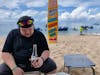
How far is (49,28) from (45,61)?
7130 millimetres

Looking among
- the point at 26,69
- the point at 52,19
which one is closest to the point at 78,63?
the point at 26,69

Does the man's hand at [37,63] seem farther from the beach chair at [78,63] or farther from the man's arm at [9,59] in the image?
the beach chair at [78,63]

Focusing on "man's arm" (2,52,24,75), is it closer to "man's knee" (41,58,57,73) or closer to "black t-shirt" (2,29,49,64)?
"black t-shirt" (2,29,49,64)

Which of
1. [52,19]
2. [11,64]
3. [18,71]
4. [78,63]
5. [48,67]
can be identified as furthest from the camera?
[52,19]

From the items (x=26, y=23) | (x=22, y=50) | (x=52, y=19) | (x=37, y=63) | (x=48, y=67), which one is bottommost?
(x=48, y=67)

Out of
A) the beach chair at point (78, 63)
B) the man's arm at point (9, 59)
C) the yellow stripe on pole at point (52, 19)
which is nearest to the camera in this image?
the man's arm at point (9, 59)

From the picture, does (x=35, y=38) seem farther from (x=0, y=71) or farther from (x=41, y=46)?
(x=0, y=71)

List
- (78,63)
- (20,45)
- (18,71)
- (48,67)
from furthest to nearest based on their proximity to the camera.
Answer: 1. (78,63)
2. (48,67)
3. (20,45)
4. (18,71)

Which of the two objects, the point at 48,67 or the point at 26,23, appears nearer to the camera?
the point at 26,23

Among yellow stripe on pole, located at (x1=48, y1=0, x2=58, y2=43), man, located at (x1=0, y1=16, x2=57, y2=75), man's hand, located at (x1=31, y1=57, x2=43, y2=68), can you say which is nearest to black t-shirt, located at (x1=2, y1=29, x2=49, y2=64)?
man, located at (x1=0, y1=16, x2=57, y2=75)

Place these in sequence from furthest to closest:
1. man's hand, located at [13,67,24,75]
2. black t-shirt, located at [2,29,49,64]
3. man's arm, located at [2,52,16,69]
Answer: black t-shirt, located at [2,29,49,64]
man's arm, located at [2,52,16,69]
man's hand, located at [13,67,24,75]

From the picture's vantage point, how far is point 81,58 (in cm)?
488

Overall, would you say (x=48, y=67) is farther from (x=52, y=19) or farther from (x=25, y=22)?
(x=52, y=19)

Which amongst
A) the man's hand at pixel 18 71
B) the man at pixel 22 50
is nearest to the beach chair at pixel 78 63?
the man at pixel 22 50
